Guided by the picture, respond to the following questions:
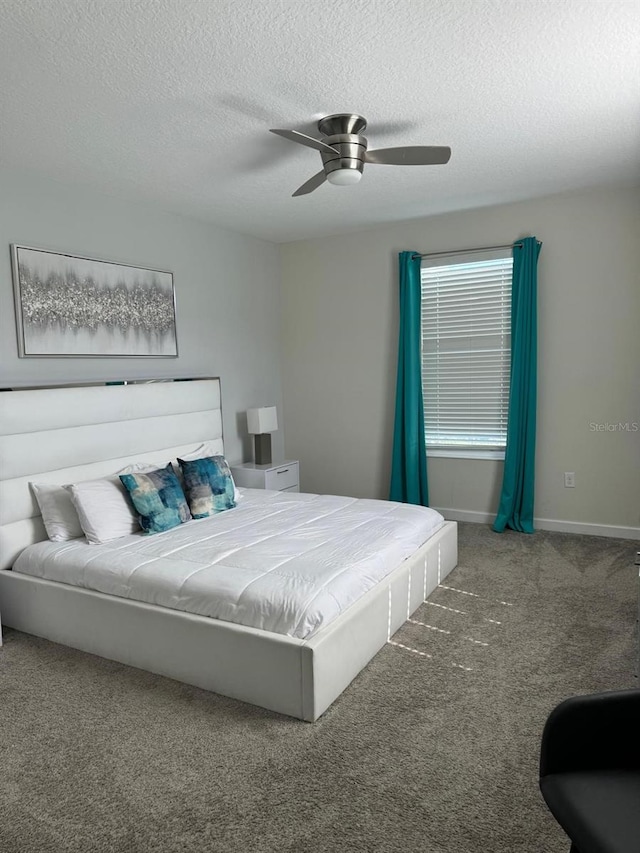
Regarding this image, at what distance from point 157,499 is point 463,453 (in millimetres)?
2708

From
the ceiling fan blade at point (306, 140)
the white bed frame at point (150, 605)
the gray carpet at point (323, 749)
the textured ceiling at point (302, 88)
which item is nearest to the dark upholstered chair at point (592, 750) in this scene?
the gray carpet at point (323, 749)

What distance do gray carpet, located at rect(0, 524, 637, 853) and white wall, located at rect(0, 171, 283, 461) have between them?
182 cm

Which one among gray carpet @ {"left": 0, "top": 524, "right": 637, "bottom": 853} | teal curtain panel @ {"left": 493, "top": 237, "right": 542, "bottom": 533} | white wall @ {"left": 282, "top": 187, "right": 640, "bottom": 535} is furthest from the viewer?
teal curtain panel @ {"left": 493, "top": 237, "right": 542, "bottom": 533}

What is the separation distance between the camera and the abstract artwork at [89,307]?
11.8ft

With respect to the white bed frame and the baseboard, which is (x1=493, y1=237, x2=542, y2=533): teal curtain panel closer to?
the baseboard

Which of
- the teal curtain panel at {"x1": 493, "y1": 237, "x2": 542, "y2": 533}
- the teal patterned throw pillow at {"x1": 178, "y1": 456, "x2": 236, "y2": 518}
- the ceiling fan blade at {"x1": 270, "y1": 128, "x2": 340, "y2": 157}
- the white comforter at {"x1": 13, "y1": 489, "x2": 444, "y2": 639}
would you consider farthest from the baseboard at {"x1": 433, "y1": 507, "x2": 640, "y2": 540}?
the ceiling fan blade at {"x1": 270, "y1": 128, "x2": 340, "y2": 157}

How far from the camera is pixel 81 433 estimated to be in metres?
3.75

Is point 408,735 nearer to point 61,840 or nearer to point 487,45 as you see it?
point 61,840

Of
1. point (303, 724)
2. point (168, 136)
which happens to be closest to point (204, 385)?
point (168, 136)

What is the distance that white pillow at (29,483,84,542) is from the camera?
344cm

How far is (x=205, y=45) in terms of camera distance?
2250 mm

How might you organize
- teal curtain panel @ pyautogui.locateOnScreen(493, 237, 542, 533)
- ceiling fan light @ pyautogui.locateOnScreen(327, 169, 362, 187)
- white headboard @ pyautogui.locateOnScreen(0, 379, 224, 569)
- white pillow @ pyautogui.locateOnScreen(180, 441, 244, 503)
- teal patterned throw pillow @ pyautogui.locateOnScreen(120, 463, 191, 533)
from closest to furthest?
ceiling fan light @ pyautogui.locateOnScreen(327, 169, 362, 187) < white headboard @ pyautogui.locateOnScreen(0, 379, 224, 569) < teal patterned throw pillow @ pyautogui.locateOnScreen(120, 463, 191, 533) < white pillow @ pyautogui.locateOnScreen(180, 441, 244, 503) < teal curtain panel @ pyautogui.locateOnScreen(493, 237, 542, 533)

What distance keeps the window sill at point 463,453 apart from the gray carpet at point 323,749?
1.86 metres

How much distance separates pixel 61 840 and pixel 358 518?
226 centimetres
